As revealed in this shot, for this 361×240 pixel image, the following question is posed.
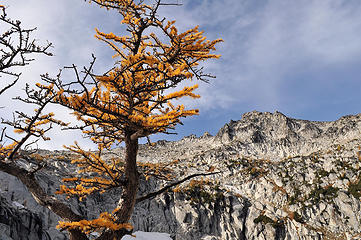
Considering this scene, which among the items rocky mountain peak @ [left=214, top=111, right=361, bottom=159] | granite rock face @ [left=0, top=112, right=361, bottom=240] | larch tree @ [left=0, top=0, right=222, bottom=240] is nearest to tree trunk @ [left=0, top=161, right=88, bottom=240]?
larch tree @ [left=0, top=0, right=222, bottom=240]

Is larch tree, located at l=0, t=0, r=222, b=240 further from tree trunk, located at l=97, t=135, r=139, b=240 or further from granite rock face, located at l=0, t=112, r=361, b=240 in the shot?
granite rock face, located at l=0, t=112, r=361, b=240

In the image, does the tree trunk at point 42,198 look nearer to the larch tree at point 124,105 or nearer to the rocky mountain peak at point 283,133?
the larch tree at point 124,105

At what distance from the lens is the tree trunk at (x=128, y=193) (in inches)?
168

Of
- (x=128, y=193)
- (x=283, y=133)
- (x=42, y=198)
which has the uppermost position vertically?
(x=283, y=133)

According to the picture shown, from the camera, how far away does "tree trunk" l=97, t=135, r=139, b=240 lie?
168 inches

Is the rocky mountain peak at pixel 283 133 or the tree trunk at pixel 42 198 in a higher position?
the rocky mountain peak at pixel 283 133

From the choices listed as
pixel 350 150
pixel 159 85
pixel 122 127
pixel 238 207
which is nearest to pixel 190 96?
pixel 159 85

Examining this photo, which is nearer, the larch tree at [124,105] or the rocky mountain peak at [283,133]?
the larch tree at [124,105]

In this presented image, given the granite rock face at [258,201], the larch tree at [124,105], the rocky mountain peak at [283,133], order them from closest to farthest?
the larch tree at [124,105]
the granite rock face at [258,201]
the rocky mountain peak at [283,133]

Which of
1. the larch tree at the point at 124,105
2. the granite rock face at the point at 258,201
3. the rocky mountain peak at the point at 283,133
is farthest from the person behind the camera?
the rocky mountain peak at the point at 283,133

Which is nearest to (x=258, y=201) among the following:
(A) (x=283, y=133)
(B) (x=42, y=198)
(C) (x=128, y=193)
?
(A) (x=283, y=133)

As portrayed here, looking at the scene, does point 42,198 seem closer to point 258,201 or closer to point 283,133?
point 258,201

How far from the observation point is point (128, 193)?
15.7ft

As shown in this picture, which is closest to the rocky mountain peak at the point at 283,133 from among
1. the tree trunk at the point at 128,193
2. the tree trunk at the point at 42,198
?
the tree trunk at the point at 128,193
